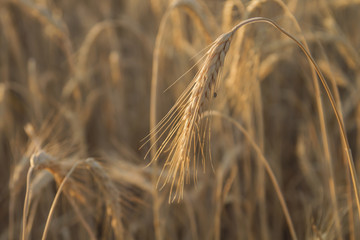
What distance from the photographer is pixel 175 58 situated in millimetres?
1819

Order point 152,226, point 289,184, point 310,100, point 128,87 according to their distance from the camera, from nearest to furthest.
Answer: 1. point 152,226
2. point 289,184
3. point 310,100
4. point 128,87

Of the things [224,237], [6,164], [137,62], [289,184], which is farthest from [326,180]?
[6,164]

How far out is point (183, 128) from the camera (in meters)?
0.71

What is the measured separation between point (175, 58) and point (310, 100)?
1.09 meters

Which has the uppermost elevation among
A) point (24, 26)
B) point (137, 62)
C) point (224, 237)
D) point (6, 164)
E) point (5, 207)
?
point (24, 26)

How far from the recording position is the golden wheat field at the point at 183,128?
102 centimetres

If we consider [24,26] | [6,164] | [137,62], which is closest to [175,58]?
[137,62]

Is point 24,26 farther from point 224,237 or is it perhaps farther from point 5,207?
point 224,237

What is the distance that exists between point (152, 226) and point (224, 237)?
0.42 m

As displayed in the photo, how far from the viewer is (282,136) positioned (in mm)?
2154

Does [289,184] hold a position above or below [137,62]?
below

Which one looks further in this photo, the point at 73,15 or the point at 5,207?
the point at 73,15

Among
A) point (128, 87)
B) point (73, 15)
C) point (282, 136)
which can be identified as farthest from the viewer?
point (73, 15)

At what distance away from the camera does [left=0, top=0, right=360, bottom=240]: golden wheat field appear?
1.02m
